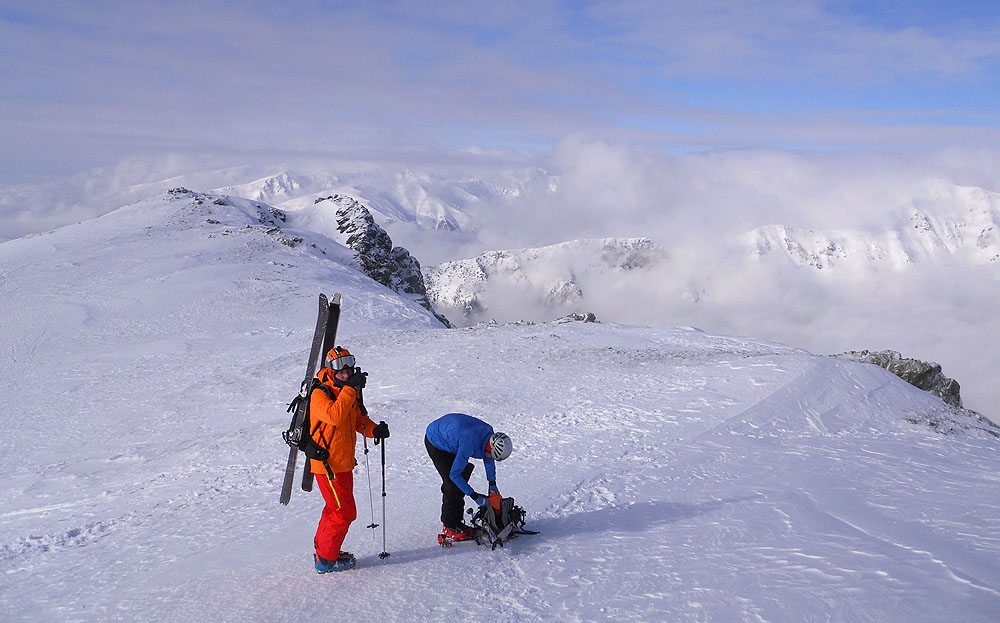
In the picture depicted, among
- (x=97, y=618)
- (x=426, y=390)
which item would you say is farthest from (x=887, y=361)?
(x=97, y=618)

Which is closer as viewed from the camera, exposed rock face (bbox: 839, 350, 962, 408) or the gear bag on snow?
the gear bag on snow

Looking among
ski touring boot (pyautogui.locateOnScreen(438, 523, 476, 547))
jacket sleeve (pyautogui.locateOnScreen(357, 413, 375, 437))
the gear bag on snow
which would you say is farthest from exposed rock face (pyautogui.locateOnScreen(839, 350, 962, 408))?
jacket sleeve (pyautogui.locateOnScreen(357, 413, 375, 437))

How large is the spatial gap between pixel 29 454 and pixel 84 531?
266 inches

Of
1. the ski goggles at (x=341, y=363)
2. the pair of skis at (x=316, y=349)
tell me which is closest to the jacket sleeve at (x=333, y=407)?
the ski goggles at (x=341, y=363)

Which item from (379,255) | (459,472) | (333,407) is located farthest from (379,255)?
(333,407)

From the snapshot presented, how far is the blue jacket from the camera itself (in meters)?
8.38

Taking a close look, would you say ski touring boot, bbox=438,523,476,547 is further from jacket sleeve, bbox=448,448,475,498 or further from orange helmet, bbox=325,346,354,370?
orange helmet, bbox=325,346,354,370

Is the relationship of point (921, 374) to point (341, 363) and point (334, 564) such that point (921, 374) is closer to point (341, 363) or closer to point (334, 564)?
point (334, 564)

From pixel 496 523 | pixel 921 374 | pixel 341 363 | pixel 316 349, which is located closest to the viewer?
pixel 341 363

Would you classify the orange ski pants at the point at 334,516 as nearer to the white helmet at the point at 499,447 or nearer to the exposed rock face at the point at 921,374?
the white helmet at the point at 499,447

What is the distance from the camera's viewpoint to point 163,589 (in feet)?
25.7

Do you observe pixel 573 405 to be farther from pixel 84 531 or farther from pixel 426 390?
pixel 84 531

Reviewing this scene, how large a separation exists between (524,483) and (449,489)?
10.1ft

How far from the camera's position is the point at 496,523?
8.53m
